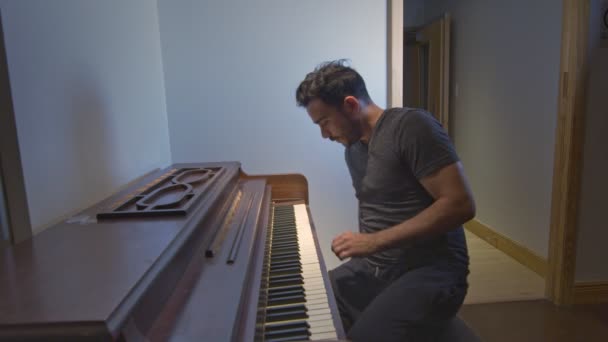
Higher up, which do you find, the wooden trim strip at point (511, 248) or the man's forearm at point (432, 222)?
the man's forearm at point (432, 222)

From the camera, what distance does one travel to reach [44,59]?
3.41 ft

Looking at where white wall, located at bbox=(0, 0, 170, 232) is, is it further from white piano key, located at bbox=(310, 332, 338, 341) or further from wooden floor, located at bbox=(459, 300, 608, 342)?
wooden floor, located at bbox=(459, 300, 608, 342)

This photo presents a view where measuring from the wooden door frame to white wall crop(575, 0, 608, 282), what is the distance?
2.1 inches

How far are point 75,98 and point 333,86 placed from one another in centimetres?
79

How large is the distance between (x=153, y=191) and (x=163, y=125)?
2.99 feet

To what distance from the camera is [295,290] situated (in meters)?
0.97

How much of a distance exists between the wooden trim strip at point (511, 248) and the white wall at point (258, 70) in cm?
153

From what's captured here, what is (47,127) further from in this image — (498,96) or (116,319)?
(498,96)

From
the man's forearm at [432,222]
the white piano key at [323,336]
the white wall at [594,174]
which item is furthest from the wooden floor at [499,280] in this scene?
the white piano key at [323,336]

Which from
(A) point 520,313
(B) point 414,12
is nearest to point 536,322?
(A) point 520,313

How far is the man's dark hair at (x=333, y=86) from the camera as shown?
140cm

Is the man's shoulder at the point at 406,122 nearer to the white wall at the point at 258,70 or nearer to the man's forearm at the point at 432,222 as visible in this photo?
the man's forearm at the point at 432,222

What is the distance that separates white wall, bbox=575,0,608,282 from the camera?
84.3 inches

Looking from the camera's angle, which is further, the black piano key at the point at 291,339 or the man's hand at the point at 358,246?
the man's hand at the point at 358,246
